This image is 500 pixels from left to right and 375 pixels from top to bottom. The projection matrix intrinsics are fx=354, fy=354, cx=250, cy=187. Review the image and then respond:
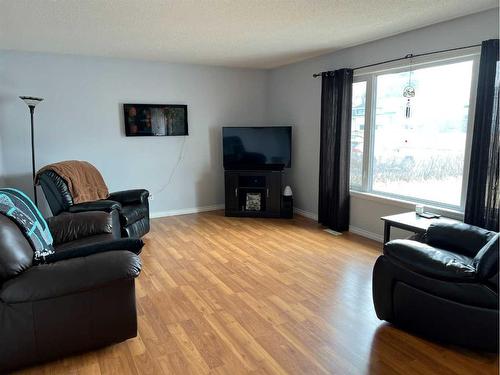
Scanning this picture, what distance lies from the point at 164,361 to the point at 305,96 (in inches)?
163

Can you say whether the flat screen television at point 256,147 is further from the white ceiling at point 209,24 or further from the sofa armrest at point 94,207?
the sofa armrest at point 94,207

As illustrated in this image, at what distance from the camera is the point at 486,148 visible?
3.02 metres

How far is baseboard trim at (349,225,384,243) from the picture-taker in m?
4.23

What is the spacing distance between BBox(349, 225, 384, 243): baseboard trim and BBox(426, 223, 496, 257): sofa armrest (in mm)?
1645

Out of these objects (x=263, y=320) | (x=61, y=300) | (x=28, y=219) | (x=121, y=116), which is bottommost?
(x=263, y=320)

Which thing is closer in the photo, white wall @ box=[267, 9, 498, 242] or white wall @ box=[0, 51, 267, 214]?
white wall @ box=[267, 9, 498, 242]

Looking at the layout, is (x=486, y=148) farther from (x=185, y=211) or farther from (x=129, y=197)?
(x=185, y=211)

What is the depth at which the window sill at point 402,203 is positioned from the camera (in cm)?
343

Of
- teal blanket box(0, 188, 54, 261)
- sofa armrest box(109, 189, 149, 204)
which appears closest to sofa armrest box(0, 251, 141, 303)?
teal blanket box(0, 188, 54, 261)

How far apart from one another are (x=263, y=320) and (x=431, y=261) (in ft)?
3.85

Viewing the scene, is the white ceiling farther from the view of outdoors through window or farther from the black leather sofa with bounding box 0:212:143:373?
the black leather sofa with bounding box 0:212:143:373

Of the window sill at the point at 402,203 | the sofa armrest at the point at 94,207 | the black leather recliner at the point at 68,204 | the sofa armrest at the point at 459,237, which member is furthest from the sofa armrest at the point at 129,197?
the sofa armrest at the point at 459,237

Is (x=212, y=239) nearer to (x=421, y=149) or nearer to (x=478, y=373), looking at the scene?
(x=421, y=149)

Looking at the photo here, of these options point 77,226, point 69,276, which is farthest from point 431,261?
point 77,226
